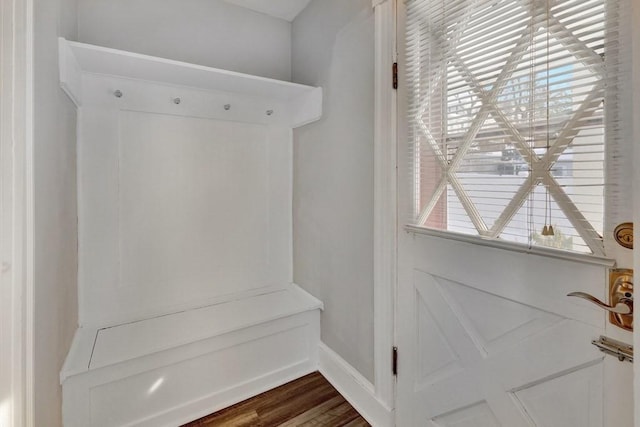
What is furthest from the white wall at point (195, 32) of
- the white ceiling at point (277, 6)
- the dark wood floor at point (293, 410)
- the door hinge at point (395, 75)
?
the dark wood floor at point (293, 410)

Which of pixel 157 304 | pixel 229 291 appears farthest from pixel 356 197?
pixel 157 304

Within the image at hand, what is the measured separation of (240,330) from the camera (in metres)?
1.65

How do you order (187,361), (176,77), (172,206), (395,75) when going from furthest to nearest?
(172,206) < (176,77) < (187,361) < (395,75)

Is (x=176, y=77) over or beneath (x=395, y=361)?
over

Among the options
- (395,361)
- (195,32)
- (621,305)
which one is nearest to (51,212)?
(195,32)

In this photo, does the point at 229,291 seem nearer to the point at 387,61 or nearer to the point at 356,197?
the point at 356,197

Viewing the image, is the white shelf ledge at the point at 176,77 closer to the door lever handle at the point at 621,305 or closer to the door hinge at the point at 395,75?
the door hinge at the point at 395,75

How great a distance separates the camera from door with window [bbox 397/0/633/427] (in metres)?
0.77

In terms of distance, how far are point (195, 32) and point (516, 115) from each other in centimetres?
195

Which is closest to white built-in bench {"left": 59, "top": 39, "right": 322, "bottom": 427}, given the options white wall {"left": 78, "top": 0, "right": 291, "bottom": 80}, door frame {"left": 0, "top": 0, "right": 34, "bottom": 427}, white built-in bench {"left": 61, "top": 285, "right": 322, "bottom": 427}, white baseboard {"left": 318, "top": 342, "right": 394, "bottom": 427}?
white built-in bench {"left": 61, "top": 285, "right": 322, "bottom": 427}

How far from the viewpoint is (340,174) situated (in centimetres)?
173

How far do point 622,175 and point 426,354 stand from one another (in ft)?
3.11

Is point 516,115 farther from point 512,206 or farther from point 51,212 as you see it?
point 51,212

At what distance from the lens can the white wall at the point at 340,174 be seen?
1.54 m
